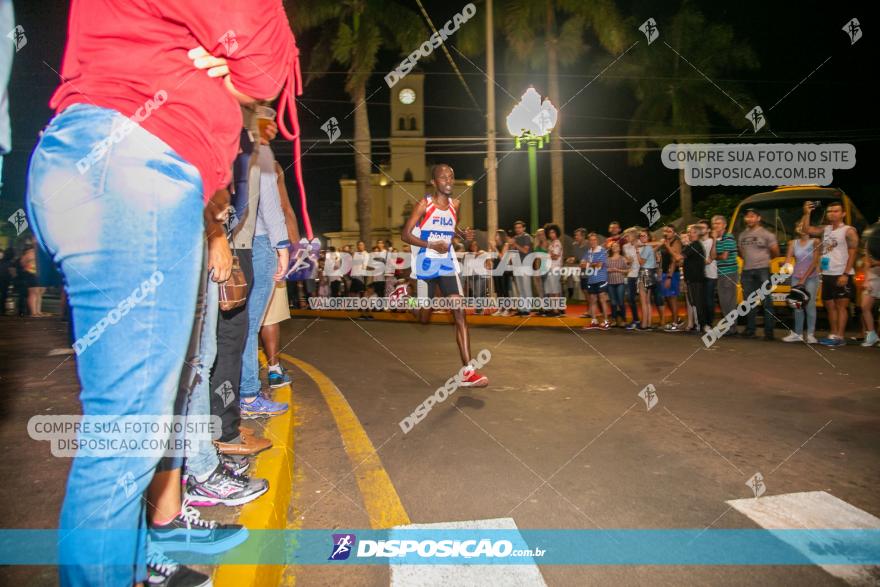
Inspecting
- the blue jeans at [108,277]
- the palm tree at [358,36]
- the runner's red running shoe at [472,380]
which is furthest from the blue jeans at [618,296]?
the palm tree at [358,36]

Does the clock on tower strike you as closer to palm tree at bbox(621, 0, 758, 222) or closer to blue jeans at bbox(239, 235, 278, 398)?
palm tree at bbox(621, 0, 758, 222)

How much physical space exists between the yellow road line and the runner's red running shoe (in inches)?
45.6

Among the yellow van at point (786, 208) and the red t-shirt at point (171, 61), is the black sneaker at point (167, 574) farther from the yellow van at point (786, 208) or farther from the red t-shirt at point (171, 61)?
the yellow van at point (786, 208)

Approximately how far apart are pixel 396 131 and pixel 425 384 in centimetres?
5392

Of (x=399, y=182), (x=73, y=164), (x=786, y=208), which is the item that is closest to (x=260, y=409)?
(x=73, y=164)

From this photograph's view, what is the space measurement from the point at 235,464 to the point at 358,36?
22.8 m

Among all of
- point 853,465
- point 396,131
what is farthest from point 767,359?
point 396,131

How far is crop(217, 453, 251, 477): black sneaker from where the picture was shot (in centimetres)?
243

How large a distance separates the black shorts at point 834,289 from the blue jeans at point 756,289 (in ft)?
2.41

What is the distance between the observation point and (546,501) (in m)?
2.69

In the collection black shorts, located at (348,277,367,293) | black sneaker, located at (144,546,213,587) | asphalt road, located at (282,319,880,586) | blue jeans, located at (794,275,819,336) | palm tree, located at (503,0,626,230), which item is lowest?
asphalt road, located at (282,319,880,586)

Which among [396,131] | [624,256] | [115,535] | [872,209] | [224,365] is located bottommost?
[115,535]

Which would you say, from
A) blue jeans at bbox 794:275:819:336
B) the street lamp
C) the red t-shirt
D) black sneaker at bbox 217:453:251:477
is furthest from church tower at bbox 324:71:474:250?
the red t-shirt

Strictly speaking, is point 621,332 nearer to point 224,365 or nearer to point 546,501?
point 546,501
